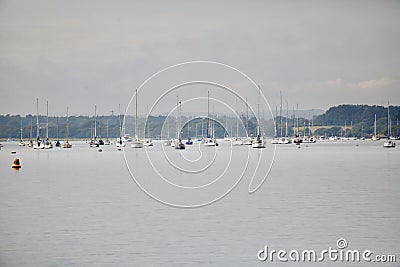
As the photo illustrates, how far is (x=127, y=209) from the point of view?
3177cm

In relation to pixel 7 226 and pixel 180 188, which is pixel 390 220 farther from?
pixel 180 188

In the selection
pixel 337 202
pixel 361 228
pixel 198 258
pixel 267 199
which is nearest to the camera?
pixel 198 258

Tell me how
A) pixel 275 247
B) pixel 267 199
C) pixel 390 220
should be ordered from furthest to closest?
pixel 267 199 < pixel 390 220 < pixel 275 247

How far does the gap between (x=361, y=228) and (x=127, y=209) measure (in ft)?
36.2

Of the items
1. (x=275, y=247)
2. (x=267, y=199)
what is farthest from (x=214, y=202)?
(x=275, y=247)

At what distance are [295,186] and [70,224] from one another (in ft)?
65.6

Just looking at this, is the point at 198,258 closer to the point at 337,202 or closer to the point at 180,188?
the point at 337,202

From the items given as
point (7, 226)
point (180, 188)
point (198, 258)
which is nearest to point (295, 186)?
point (180, 188)

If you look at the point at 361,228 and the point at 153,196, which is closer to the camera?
the point at 361,228

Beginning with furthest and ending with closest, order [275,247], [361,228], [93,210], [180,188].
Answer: [180,188] < [93,210] < [361,228] < [275,247]

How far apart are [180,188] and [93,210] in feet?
40.4

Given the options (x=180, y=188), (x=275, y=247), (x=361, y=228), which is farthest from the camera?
(x=180, y=188)

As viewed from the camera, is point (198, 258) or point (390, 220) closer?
point (198, 258)

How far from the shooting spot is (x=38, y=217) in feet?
95.0
